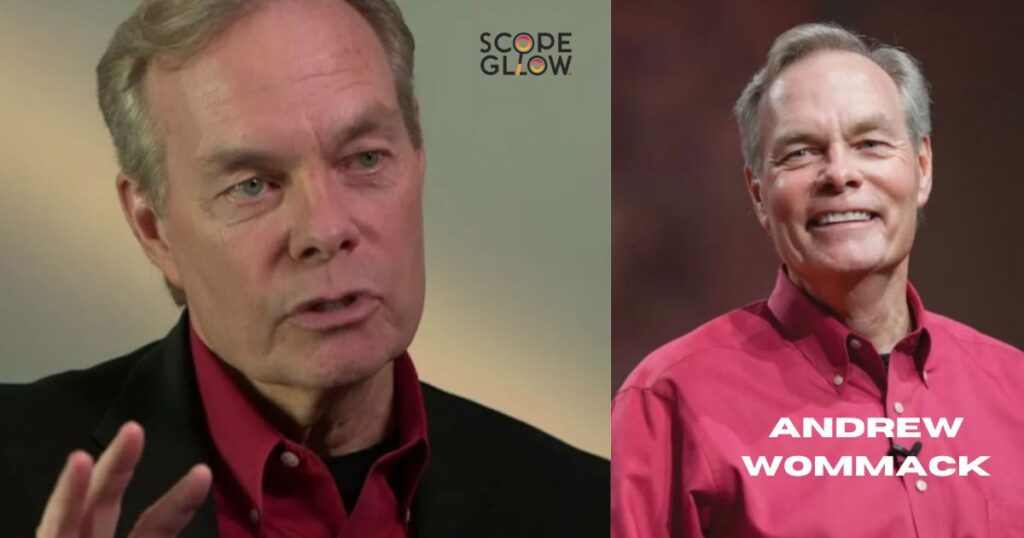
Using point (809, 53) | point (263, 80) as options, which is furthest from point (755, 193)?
point (263, 80)

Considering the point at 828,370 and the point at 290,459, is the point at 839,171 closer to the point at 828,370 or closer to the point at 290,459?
the point at 828,370

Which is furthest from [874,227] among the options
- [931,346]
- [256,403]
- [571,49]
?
[256,403]

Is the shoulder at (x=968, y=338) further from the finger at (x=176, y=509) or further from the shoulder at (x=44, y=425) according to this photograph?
the shoulder at (x=44, y=425)

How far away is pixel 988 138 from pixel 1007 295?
304 mm

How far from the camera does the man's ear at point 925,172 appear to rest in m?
2.47

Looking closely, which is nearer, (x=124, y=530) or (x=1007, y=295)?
(x=124, y=530)

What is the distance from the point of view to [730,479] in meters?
2.41

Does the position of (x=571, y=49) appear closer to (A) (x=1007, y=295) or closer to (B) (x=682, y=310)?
(B) (x=682, y=310)

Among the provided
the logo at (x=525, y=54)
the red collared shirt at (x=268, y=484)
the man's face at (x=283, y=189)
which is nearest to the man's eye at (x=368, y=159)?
the man's face at (x=283, y=189)

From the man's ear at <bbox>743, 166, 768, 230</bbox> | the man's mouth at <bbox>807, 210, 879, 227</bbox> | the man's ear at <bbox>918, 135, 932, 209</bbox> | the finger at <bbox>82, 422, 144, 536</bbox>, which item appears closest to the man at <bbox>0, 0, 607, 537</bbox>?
the finger at <bbox>82, 422, 144, 536</bbox>

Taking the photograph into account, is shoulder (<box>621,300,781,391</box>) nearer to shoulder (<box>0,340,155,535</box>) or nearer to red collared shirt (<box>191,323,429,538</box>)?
red collared shirt (<box>191,323,429,538</box>)

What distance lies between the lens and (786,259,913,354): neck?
2.43 meters

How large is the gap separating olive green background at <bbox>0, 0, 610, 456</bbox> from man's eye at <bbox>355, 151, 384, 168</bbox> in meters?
0.15

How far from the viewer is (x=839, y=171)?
2.38 metres
